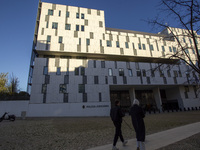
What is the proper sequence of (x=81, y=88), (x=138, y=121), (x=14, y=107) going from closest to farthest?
(x=138, y=121), (x=14, y=107), (x=81, y=88)

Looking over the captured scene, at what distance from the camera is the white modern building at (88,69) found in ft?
82.3

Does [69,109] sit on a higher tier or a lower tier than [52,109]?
lower

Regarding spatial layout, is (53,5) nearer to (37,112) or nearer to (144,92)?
(37,112)

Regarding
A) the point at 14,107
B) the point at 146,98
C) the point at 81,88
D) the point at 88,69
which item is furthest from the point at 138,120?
the point at 146,98

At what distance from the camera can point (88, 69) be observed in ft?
90.9

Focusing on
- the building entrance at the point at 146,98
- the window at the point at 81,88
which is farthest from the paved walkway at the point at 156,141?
the building entrance at the point at 146,98

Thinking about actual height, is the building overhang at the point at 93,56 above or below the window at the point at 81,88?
above

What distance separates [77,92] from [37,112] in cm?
886

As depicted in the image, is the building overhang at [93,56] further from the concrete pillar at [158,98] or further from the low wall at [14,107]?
the low wall at [14,107]

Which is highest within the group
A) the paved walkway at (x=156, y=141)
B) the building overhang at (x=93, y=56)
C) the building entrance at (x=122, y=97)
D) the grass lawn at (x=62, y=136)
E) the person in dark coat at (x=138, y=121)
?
the building overhang at (x=93, y=56)

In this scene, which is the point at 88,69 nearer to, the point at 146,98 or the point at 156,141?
the point at 146,98

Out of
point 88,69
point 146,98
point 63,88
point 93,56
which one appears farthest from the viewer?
point 146,98

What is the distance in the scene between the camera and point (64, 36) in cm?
2878

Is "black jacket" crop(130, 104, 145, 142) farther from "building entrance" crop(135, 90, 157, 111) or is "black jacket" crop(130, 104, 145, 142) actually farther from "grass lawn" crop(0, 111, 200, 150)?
"building entrance" crop(135, 90, 157, 111)
